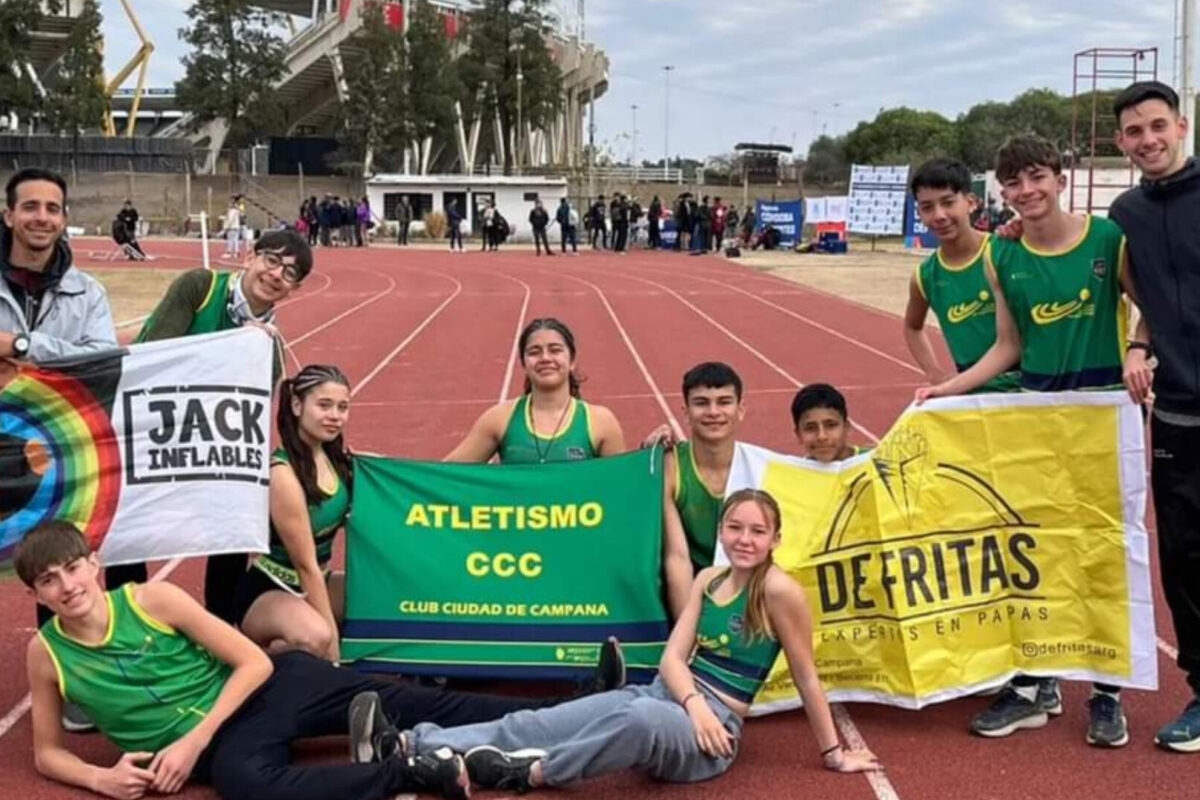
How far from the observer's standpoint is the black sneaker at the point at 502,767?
3.82 metres

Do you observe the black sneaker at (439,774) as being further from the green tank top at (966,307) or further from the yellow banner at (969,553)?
the green tank top at (966,307)

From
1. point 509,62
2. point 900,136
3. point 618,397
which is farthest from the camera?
point 900,136

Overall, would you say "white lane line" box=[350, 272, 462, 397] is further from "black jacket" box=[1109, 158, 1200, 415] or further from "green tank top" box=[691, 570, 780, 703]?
"black jacket" box=[1109, 158, 1200, 415]

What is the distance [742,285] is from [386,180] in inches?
1026

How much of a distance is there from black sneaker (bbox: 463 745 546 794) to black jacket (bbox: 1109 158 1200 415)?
2471 mm

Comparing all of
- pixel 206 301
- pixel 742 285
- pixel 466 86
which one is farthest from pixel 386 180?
pixel 206 301

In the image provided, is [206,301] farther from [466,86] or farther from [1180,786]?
[466,86]

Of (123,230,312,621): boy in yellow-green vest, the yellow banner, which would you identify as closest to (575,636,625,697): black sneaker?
the yellow banner

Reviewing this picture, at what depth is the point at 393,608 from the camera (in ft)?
15.5

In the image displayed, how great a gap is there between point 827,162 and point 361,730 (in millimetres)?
116109

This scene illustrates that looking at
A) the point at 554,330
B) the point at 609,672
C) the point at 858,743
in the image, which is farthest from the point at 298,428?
the point at 858,743

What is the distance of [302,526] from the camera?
178 inches

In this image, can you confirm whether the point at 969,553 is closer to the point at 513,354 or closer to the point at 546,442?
the point at 546,442

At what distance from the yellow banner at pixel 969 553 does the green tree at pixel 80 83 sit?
5949cm
